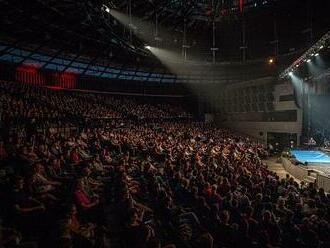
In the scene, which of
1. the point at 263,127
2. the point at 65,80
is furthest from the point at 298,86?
the point at 65,80

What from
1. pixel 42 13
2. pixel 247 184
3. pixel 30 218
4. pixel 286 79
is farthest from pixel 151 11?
pixel 30 218

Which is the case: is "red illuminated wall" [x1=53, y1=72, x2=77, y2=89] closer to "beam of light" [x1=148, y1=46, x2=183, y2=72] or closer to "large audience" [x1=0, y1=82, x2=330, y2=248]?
"beam of light" [x1=148, y1=46, x2=183, y2=72]

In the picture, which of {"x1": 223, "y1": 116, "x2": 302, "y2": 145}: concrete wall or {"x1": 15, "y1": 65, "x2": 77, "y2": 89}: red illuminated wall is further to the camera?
{"x1": 223, "y1": 116, "x2": 302, "y2": 145}: concrete wall

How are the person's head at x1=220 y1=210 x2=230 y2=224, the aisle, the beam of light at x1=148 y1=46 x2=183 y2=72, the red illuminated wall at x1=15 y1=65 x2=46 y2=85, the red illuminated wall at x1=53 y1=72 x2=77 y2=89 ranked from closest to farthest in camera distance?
1. the person's head at x1=220 y1=210 x2=230 y2=224
2. the aisle
3. the red illuminated wall at x1=15 y1=65 x2=46 y2=85
4. the red illuminated wall at x1=53 y1=72 x2=77 y2=89
5. the beam of light at x1=148 y1=46 x2=183 y2=72

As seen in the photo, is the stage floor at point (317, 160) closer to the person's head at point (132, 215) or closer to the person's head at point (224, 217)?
the person's head at point (224, 217)

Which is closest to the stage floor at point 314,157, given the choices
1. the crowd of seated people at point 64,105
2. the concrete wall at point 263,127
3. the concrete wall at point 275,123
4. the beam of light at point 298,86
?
the concrete wall at point 263,127

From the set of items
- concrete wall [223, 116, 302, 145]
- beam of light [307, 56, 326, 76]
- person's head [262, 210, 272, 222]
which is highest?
beam of light [307, 56, 326, 76]

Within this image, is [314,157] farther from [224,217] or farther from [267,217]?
[224,217]

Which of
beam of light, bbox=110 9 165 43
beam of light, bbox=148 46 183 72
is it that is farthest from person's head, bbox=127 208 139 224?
beam of light, bbox=148 46 183 72

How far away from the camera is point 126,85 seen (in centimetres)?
3572

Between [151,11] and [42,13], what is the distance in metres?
10.00

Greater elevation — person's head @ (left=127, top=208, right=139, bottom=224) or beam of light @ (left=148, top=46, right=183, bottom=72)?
beam of light @ (left=148, top=46, right=183, bottom=72)

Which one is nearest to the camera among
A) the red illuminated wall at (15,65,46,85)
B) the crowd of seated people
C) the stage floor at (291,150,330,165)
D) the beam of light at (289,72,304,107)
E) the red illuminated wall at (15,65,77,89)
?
the crowd of seated people

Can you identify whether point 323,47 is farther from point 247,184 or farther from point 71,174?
point 71,174
